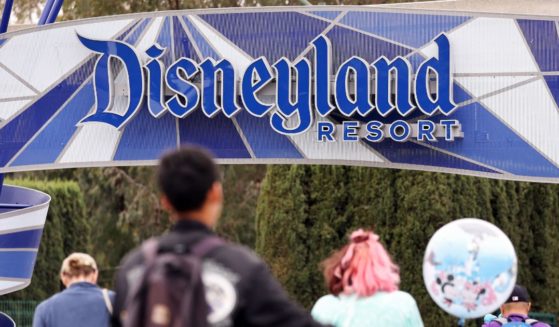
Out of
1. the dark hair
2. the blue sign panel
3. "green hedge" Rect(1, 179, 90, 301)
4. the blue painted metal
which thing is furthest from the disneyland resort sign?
"green hedge" Rect(1, 179, 90, 301)

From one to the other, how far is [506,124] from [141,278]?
8.90m

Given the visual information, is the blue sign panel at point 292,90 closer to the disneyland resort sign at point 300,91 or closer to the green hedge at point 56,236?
the disneyland resort sign at point 300,91

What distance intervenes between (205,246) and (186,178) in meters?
0.22

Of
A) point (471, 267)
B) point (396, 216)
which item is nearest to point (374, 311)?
point (471, 267)

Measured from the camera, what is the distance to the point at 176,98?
12680 millimetres

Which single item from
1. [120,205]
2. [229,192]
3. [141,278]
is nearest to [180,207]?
[141,278]

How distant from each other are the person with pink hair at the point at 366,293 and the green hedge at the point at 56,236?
54.6ft

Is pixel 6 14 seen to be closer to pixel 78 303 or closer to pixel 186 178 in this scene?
pixel 78 303

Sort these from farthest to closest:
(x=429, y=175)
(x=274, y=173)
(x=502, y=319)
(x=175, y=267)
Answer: (x=274, y=173), (x=429, y=175), (x=502, y=319), (x=175, y=267)

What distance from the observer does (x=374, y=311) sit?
5.38m

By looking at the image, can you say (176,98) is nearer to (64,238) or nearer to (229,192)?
(64,238)

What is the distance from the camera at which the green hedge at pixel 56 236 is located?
21.8 m

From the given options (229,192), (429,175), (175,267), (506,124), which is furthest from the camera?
(229,192)

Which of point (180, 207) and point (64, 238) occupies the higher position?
point (180, 207)
